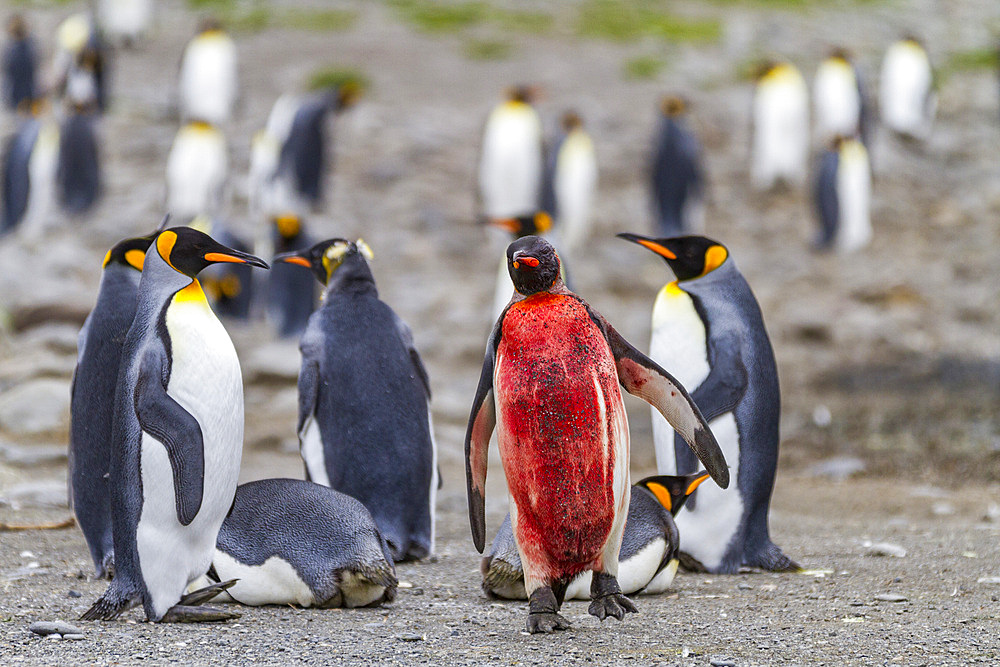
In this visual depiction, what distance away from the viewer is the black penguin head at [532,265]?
3.51 metres

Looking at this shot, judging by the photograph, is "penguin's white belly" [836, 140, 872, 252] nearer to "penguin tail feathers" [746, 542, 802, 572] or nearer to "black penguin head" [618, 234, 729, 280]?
"black penguin head" [618, 234, 729, 280]

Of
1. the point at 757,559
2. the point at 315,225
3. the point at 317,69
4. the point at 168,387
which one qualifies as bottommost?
the point at 757,559

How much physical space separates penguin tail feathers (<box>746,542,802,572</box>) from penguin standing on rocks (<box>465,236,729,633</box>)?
119 centimetres

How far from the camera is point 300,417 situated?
482 centimetres

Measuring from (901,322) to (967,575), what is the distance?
699 cm

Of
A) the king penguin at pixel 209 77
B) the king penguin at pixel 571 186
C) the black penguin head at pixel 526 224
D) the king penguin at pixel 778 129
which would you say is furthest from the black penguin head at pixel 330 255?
the king penguin at pixel 209 77

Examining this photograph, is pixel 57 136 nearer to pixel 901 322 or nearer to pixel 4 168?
pixel 4 168

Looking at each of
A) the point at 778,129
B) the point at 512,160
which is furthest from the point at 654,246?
the point at 778,129

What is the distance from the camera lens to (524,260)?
350 centimetres

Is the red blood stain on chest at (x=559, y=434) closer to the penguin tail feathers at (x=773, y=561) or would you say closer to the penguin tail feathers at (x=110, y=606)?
the penguin tail feathers at (x=110, y=606)

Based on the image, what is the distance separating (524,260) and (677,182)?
9947 millimetres

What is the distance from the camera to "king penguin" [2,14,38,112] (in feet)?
56.9

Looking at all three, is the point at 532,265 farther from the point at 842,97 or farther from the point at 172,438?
the point at 842,97

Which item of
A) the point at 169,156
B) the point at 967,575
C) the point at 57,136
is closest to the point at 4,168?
the point at 57,136
